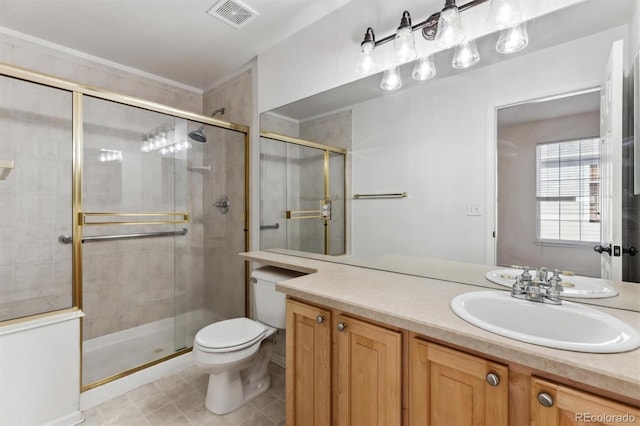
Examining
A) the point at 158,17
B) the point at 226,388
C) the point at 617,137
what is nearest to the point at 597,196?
the point at 617,137

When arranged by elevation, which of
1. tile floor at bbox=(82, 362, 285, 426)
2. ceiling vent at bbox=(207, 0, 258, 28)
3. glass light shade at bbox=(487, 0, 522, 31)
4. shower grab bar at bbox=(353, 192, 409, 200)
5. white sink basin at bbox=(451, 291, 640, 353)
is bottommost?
tile floor at bbox=(82, 362, 285, 426)

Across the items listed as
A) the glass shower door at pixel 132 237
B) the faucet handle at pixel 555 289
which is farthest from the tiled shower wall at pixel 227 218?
the faucet handle at pixel 555 289

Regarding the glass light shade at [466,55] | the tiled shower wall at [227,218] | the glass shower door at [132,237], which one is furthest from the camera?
the tiled shower wall at [227,218]

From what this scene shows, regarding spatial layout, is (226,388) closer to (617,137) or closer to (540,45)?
(617,137)

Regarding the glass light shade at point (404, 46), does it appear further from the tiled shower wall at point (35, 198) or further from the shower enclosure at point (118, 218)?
the tiled shower wall at point (35, 198)

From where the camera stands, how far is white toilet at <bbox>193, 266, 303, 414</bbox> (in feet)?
5.36

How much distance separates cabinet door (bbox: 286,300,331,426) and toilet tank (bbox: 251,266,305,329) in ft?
1.69

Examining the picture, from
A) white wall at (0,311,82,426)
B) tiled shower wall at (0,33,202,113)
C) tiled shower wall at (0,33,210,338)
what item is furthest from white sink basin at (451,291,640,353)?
tiled shower wall at (0,33,202,113)

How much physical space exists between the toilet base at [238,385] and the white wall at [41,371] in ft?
2.43

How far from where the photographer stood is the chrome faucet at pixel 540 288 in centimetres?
101

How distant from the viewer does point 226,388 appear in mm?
1737

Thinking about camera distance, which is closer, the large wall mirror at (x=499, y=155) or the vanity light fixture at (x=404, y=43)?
the large wall mirror at (x=499, y=155)

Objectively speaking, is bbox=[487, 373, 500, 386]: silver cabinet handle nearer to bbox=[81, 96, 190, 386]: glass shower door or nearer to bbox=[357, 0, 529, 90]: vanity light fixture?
bbox=[357, 0, 529, 90]: vanity light fixture

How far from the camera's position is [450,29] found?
128 centimetres
